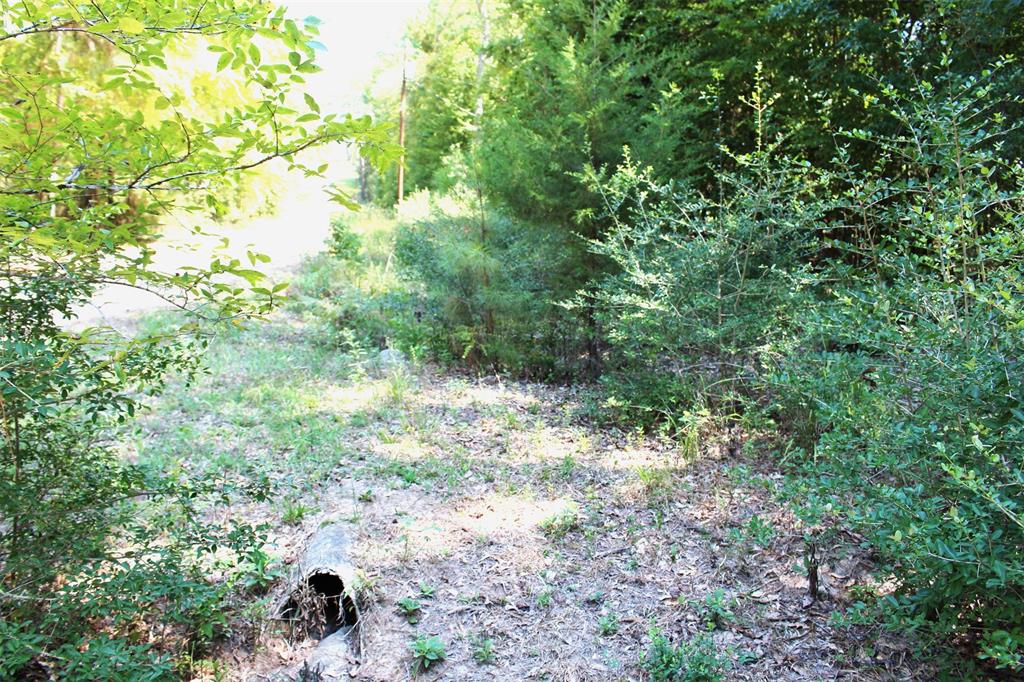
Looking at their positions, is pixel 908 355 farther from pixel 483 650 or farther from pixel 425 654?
pixel 425 654

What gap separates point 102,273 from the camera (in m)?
2.26

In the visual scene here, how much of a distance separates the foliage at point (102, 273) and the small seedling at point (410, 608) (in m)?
0.83

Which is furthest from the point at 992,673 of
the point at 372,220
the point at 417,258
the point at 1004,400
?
the point at 372,220

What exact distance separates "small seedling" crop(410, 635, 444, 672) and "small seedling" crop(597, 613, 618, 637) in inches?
31.7

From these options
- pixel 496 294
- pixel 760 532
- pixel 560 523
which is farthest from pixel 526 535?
pixel 496 294

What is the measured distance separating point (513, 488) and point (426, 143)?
56.6ft

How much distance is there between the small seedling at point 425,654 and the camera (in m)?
2.96

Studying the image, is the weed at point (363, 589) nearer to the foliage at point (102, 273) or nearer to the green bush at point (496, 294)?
the foliage at point (102, 273)

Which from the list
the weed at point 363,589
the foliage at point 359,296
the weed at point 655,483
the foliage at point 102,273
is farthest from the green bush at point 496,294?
the foliage at point 102,273

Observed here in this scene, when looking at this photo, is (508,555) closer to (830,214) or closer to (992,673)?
(992,673)

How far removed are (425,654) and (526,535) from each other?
1.07 meters

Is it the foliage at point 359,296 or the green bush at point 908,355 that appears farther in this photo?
the foliage at point 359,296

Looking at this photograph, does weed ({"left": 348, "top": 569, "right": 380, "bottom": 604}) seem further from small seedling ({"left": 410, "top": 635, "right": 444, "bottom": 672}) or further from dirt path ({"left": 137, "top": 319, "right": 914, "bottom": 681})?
small seedling ({"left": 410, "top": 635, "right": 444, "bottom": 672})

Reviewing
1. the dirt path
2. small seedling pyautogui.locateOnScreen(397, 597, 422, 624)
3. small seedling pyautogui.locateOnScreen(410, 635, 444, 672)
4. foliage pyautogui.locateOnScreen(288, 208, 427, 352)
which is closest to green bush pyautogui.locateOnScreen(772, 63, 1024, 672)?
the dirt path
